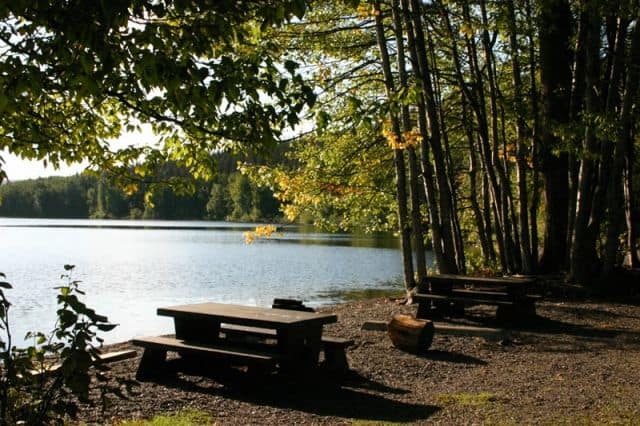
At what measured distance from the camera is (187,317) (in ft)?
22.7

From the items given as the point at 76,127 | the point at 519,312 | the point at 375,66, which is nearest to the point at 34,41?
the point at 76,127

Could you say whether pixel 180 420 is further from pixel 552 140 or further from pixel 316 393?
pixel 552 140

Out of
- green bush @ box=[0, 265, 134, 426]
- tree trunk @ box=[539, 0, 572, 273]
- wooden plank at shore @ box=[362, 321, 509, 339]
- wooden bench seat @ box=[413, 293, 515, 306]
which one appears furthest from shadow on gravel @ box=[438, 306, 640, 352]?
green bush @ box=[0, 265, 134, 426]

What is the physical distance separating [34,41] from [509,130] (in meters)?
15.7

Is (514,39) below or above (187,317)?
above

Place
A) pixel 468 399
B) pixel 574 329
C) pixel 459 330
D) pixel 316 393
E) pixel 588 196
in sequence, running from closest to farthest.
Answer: pixel 468 399
pixel 316 393
pixel 459 330
pixel 574 329
pixel 588 196

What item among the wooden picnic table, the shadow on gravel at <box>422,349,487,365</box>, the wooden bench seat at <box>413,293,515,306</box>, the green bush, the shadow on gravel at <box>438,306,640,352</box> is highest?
the green bush

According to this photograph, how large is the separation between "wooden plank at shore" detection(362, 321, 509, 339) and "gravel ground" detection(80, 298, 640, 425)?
0.51 ft

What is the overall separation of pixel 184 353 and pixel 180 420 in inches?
56.9

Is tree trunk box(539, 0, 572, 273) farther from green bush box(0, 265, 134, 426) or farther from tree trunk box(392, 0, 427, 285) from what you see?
green bush box(0, 265, 134, 426)

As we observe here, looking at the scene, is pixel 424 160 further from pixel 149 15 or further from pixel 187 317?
pixel 149 15

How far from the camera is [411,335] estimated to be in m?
8.42

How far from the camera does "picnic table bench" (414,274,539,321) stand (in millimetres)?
10281

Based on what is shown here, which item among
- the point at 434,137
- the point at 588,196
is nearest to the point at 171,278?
the point at 434,137
